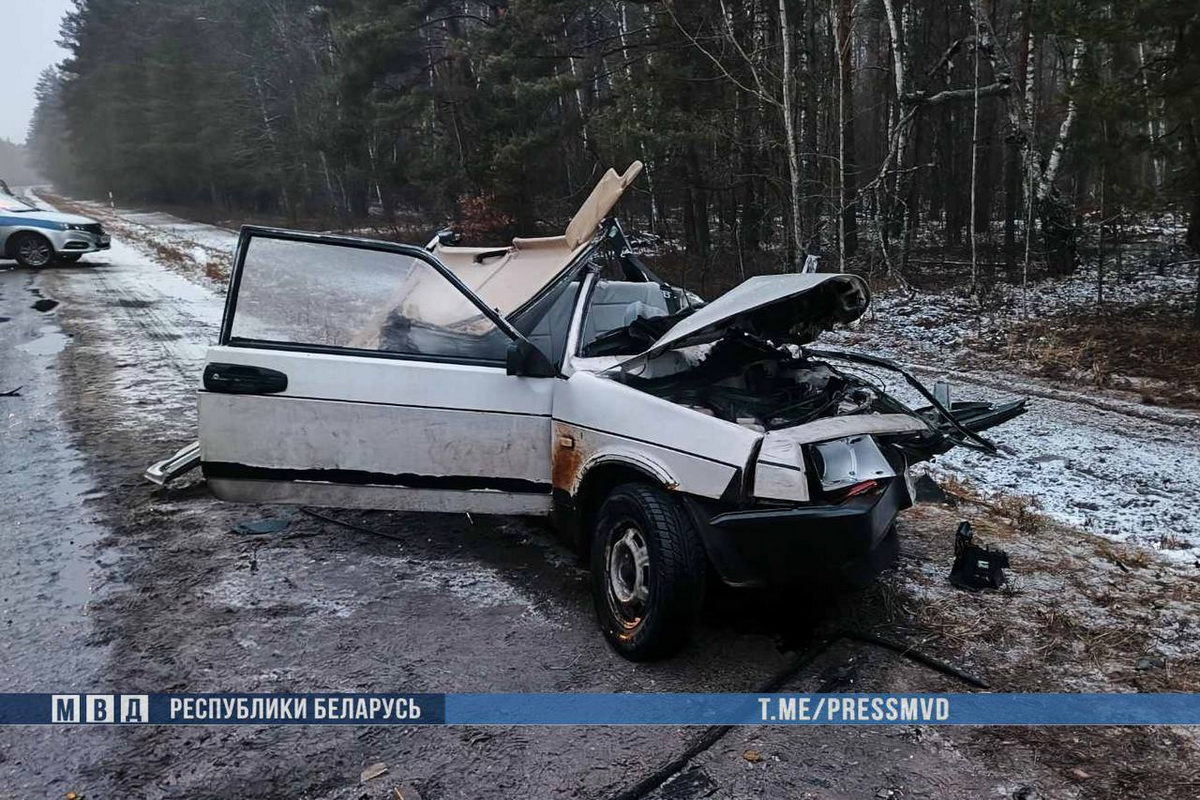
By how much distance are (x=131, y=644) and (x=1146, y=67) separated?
1180 cm

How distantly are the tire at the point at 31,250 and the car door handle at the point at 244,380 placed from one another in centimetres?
1607

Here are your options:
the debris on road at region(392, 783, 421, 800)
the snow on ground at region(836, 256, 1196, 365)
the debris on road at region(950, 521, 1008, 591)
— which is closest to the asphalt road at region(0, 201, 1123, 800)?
the debris on road at region(392, 783, 421, 800)

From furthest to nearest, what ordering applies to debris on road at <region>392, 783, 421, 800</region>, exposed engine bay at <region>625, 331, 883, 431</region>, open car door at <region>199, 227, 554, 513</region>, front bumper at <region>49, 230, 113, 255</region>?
front bumper at <region>49, 230, 113, 255</region>, open car door at <region>199, 227, 554, 513</region>, exposed engine bay at <region>625, 331, 883, 431</region>, debris on road at <region>392, 783, 421, 800</region>

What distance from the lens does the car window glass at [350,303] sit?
4.03m

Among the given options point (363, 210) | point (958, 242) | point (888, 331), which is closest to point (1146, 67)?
point (888, 331)

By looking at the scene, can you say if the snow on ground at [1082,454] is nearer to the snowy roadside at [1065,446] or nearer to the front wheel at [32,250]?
the snowy roadside at [1065,446]

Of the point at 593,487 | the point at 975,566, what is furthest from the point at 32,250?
the point at 975,566

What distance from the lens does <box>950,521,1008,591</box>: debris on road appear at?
3.98 m

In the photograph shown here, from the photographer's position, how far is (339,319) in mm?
4074

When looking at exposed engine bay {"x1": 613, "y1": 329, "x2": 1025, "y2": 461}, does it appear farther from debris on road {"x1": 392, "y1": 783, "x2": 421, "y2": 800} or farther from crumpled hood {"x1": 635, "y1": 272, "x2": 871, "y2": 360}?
debris on road {"x1": 392, "y1": 783, "x2": 421, "y2": 800}

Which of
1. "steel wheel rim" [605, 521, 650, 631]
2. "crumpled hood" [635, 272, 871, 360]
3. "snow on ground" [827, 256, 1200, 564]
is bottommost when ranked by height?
"snow on ground" [827, 256, 1200, 564]

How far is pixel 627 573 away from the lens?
11.3ft

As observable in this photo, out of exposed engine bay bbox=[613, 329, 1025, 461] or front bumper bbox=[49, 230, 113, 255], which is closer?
exposed engine bay bbox=[613, 329, 1025, 461]

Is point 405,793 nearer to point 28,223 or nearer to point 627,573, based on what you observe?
point 627,573
